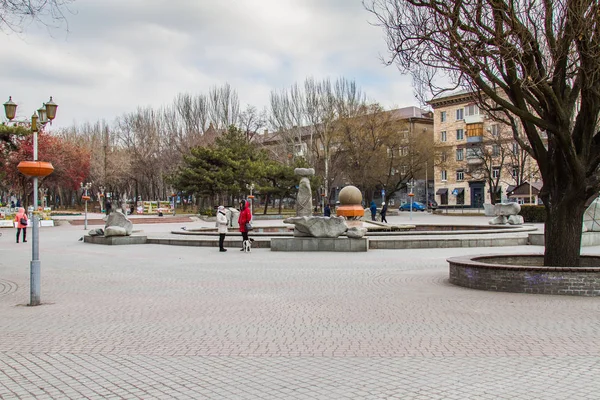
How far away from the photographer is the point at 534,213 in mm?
41250

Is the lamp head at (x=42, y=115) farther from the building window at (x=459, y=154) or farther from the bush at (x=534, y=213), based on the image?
the building window at (x=459, y=154)

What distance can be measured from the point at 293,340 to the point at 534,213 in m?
38.4

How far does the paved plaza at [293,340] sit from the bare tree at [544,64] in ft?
7.65

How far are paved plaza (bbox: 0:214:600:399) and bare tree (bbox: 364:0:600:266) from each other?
2.33 metres

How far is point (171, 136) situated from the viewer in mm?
73688

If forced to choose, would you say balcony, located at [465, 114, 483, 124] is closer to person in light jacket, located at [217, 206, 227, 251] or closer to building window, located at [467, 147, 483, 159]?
building window, located at [467, 147, 483, 159]

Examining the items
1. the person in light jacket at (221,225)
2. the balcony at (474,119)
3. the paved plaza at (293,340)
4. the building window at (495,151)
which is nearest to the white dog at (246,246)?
the person in light jacket at (221,225)

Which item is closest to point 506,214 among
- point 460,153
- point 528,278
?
point 528,278

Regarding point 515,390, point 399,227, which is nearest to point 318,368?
point 515,390

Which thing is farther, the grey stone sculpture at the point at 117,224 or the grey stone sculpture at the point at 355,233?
A: the grey stone sculpture at the point at 117,224

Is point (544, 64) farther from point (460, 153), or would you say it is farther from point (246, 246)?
point (460, 153)

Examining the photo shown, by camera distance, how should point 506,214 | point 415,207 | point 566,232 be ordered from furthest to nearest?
point 415,207, point 506,214, point 566,232

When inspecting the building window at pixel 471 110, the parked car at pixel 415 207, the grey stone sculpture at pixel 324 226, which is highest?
the building window at pixel 471 110

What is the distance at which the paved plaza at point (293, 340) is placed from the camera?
5.14m
